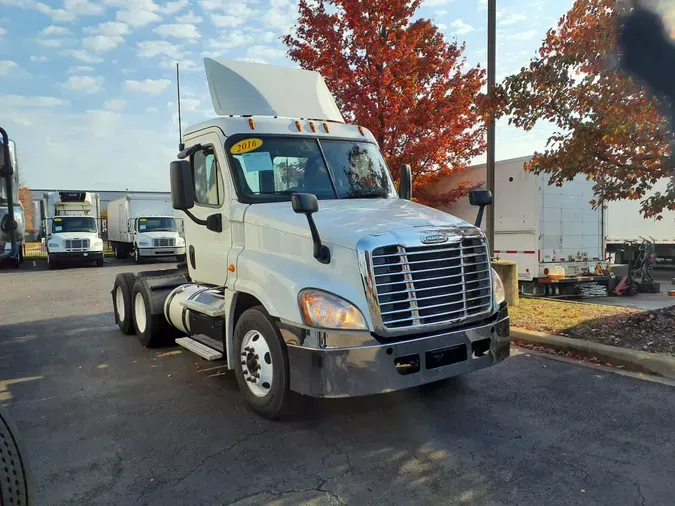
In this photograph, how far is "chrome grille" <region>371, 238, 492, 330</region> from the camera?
13.0ft

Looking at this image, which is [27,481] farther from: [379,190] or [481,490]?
[379,190]

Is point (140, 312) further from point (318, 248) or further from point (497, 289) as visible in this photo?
point (497, 289)

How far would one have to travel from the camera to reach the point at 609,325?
7113mm

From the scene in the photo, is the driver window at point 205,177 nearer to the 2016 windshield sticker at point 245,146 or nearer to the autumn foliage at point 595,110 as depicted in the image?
the 2016 windshield sticker at point 245,146

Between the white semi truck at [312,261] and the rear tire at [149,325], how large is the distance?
2.45 feet

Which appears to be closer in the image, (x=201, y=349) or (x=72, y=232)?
(x=201, y=349)

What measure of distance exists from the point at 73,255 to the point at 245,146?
2031cm

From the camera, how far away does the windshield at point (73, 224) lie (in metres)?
23.6

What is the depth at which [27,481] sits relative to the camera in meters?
2.63

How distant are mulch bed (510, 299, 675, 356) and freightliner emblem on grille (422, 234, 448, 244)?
3.32 meters

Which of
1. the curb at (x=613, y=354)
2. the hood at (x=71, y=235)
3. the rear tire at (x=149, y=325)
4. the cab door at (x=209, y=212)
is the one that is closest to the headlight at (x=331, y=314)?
the cab door at (x=209, y=212)

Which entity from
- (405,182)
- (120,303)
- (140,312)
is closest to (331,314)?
(405,182)

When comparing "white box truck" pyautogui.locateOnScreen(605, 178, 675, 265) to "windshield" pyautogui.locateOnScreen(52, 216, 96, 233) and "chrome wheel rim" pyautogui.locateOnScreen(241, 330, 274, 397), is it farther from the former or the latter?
"windshield" pyautogui.locateOnScreen(52, 216, 96, 233)

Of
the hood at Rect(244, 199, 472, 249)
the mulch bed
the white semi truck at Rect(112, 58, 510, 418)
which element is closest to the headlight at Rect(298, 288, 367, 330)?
the white semi truck at Rect(112, 58, 510, 418)
